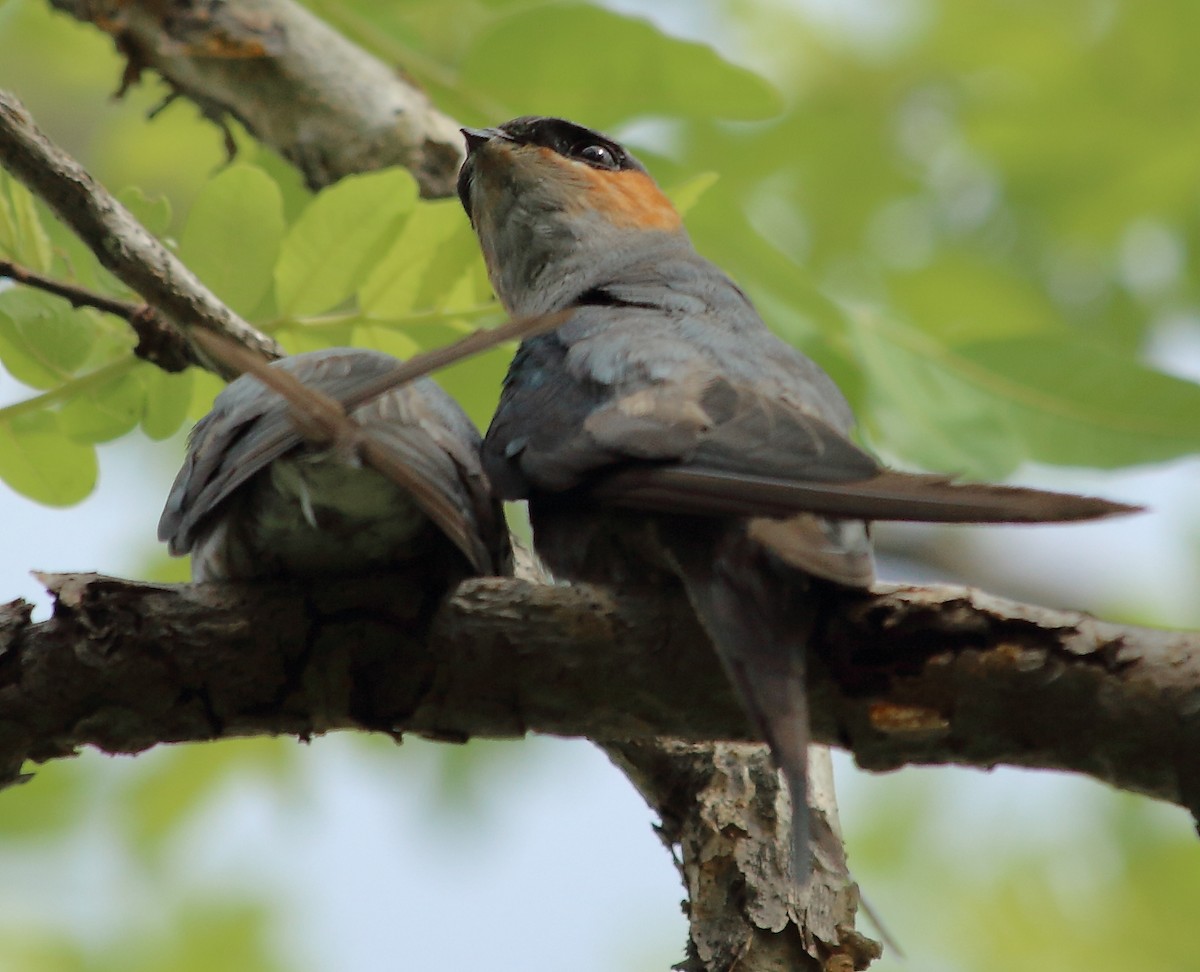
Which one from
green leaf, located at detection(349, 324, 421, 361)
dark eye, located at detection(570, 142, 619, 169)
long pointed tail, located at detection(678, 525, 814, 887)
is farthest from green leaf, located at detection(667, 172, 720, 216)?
long pointed tail, located at detection(678, 525, 814, 887)

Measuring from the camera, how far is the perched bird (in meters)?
2.92

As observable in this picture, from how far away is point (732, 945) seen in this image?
10.9ft

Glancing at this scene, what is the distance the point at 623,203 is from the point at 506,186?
0.43 metres

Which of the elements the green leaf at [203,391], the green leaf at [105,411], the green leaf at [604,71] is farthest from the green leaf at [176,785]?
the green leaf at [604,71]

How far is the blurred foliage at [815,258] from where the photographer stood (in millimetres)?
3996

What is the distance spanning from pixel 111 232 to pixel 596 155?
1912 mm

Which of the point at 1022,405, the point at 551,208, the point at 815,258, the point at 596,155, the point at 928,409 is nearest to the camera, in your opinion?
the point at 928,409

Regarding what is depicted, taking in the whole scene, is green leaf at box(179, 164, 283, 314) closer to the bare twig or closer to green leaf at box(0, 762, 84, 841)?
the bare twig

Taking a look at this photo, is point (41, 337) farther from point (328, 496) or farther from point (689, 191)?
point (689, 191)

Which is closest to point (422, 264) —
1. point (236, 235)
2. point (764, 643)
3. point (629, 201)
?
point (236, 235)

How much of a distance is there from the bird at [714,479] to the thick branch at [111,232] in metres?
0.83

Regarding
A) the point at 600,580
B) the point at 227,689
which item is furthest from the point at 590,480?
the point at 227,689

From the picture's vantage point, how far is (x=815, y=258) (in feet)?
25.1

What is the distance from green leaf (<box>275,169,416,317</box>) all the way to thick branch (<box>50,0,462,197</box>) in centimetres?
147
